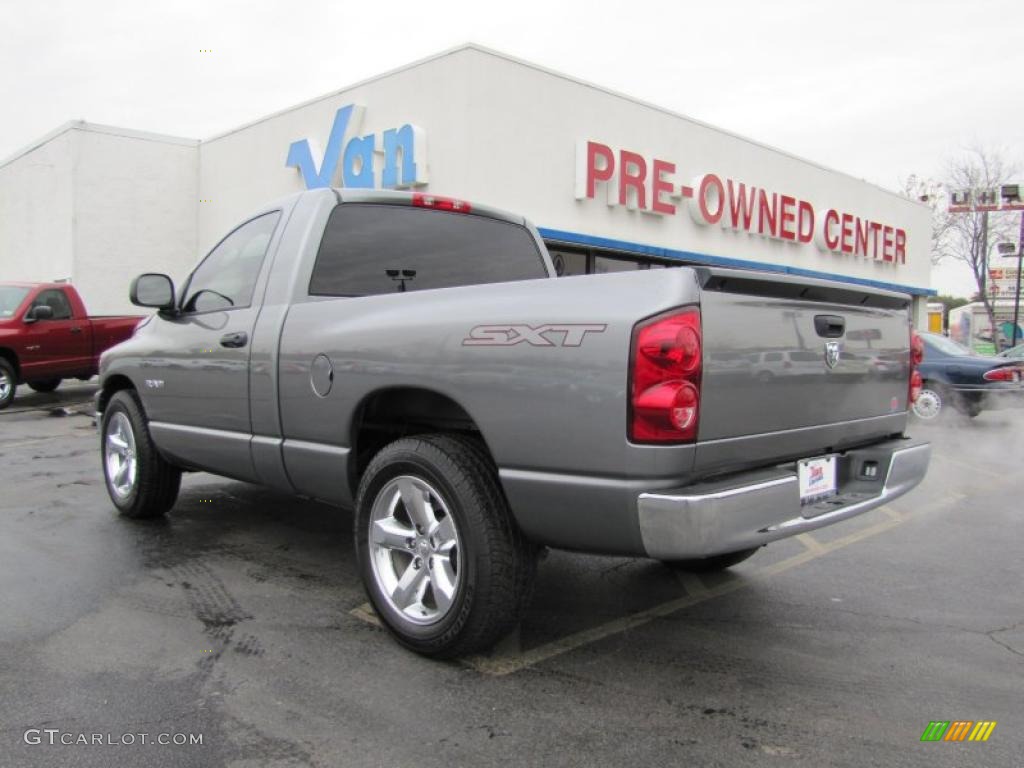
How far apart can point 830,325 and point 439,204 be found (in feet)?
7.25

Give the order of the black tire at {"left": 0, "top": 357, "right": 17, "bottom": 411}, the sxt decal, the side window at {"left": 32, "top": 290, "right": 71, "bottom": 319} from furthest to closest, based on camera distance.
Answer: the side window at {"left": 32, "top": 290, "right": 71, "bottom": 319} < the black tire at {"left": 0, "top": 357, "right": 17, "bottom": 411} < the sxt decal

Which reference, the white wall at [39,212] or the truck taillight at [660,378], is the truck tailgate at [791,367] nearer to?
the truck taillight at [660,378]

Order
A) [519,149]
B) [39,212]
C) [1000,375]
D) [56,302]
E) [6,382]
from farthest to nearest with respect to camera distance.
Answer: [39,212] < [519,149] < [56,302] < [6,382] < [1000,375]

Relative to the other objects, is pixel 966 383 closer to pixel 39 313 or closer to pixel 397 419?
pixel 397 419

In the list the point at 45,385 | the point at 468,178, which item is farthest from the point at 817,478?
the point at 45,385

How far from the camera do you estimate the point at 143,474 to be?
5.08 meters

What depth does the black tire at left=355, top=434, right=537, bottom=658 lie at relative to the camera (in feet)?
9.61

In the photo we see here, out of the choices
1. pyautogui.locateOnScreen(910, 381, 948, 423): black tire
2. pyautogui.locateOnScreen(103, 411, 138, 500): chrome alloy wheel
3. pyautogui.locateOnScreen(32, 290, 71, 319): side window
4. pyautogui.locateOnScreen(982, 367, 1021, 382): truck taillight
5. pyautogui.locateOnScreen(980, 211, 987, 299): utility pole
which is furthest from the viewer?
pyautogui.locateOnScreen(980, 211, 987, 299): utility pole

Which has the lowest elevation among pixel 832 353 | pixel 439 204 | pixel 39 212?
pixel 832 353

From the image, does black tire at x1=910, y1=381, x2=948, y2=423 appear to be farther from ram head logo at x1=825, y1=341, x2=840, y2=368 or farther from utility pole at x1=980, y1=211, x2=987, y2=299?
utility pole at x1=980, y1=211, x2=987, y2=299

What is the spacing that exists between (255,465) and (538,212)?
10.2 meters

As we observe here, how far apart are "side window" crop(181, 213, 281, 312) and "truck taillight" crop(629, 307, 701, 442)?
2466 mm

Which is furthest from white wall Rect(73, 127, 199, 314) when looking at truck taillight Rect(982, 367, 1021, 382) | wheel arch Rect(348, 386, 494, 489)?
wheel arch Rect(348, 386, 494, 489)

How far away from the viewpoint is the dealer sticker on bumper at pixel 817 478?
3.09m
